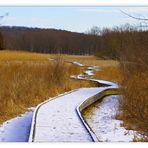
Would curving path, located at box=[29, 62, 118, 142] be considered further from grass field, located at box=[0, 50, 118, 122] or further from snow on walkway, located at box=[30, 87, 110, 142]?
grass field, located at box=[0, 50, 118, 122]

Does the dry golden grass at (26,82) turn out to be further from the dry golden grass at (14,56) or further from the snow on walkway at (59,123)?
the snow on walkway at (59,123)

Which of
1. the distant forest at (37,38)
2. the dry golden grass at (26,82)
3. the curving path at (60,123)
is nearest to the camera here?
the curving path at (60,123)

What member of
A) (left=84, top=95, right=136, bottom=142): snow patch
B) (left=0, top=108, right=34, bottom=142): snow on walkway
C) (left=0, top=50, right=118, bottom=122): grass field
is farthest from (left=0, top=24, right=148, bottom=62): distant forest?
(left=0, top=108, right=34, bottom=142): snow on walkway

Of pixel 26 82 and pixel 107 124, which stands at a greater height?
pixel 26 82

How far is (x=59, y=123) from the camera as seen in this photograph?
27.4ft

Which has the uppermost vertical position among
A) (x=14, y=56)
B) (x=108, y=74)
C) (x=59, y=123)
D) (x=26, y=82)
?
(x=14, y=56)

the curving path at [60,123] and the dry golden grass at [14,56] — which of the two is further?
the dry golden grass at [14,56]

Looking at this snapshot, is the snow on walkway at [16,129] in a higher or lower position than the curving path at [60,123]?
lower

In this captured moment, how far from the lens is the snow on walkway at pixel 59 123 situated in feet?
23.4

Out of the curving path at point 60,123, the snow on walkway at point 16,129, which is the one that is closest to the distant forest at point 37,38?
the curving path at point 60,123

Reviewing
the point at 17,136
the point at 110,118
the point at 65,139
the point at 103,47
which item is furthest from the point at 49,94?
the point at 65,139

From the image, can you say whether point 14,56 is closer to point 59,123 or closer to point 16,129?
point 16,129

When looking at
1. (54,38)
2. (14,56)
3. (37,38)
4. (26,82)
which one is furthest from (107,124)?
(54,38)

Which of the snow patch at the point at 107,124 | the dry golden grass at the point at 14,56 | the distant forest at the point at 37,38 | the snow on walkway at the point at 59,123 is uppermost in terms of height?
the distant forest at the point at 37,38
